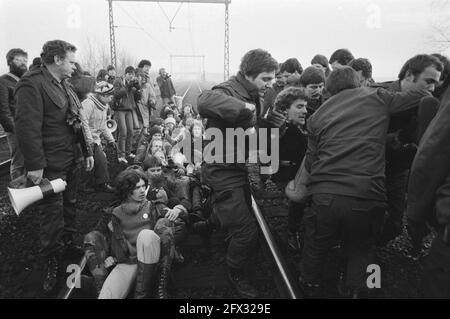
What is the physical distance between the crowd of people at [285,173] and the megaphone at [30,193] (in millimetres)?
119

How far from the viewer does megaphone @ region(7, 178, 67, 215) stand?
3189 mm

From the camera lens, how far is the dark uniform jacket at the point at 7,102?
17.5 ft

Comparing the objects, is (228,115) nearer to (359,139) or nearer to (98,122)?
(359,139)

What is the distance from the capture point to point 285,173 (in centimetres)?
412

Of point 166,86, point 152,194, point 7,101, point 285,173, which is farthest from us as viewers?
point 166,86

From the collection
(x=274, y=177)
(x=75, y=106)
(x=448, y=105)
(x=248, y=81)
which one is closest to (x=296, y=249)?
(x=274, y=177)

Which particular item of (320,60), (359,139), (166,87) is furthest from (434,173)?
(166,87)

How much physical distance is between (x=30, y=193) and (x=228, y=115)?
1931mm

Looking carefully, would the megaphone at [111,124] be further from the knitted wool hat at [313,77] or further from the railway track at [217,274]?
the knitted wool hat at [313,77]

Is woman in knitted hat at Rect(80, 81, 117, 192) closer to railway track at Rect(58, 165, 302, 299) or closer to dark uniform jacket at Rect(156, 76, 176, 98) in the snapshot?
railway track at Rect(58, 165, 302, 299)

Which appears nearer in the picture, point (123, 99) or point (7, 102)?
point (7, 102)

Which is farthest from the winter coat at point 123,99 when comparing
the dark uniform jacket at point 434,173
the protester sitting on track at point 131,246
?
the dark uniform jacket at point 434,173
